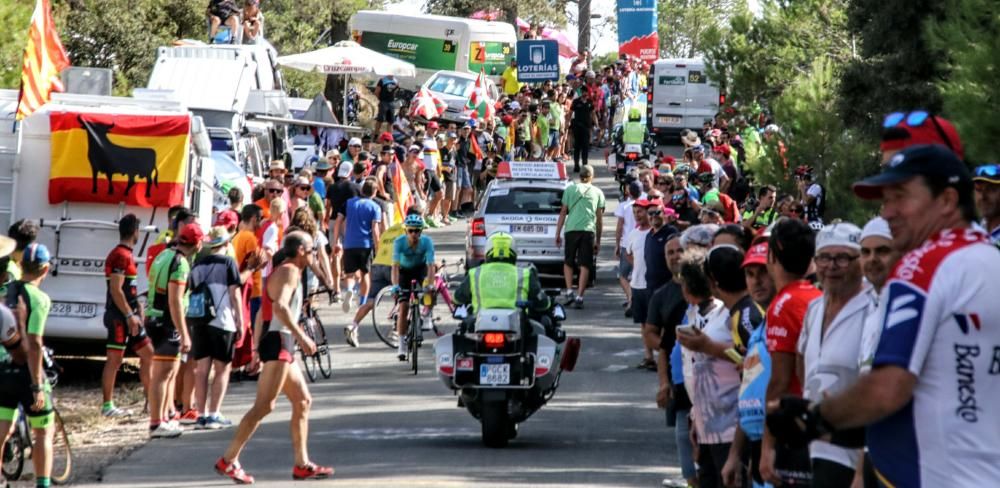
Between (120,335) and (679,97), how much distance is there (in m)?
37.7

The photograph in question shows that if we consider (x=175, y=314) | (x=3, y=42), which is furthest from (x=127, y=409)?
(x=3, y=42)

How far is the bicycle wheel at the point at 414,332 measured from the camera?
56.4 feet

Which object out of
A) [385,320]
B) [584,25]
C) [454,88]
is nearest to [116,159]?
[385,320]

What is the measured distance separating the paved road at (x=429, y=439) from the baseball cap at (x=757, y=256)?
13.5 ft

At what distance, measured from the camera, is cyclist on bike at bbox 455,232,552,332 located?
1297 cm

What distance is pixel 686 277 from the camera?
28.2 feet

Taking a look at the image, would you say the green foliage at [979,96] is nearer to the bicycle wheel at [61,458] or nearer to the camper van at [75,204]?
the bicycle wheel at [61,458]

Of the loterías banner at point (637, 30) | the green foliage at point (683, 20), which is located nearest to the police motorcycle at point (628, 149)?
the loterías banner at point (637, 30)

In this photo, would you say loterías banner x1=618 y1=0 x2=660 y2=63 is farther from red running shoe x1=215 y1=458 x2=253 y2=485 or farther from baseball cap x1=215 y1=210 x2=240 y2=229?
red running shoe x1=215 y1=458 x2=253 y2=485

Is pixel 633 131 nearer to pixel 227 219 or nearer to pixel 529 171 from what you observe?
pixel 529 171

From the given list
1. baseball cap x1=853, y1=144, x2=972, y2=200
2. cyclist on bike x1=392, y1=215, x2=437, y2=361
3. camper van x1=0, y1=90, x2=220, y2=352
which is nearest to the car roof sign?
cyclist on bike x1=392, y1=215, x2=437, y2=361

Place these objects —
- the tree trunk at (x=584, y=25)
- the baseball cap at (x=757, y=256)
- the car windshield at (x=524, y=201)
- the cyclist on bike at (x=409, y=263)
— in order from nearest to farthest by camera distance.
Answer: the baseball cap at (x=757, y=256) < the cyclist on bike at (x=409, y=263) < the car windshield at (x=524, y=201) < the tree trunk at (x=584, y=25)

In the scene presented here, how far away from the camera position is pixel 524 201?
24391mm

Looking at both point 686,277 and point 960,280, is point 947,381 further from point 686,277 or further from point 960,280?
point 686,277
